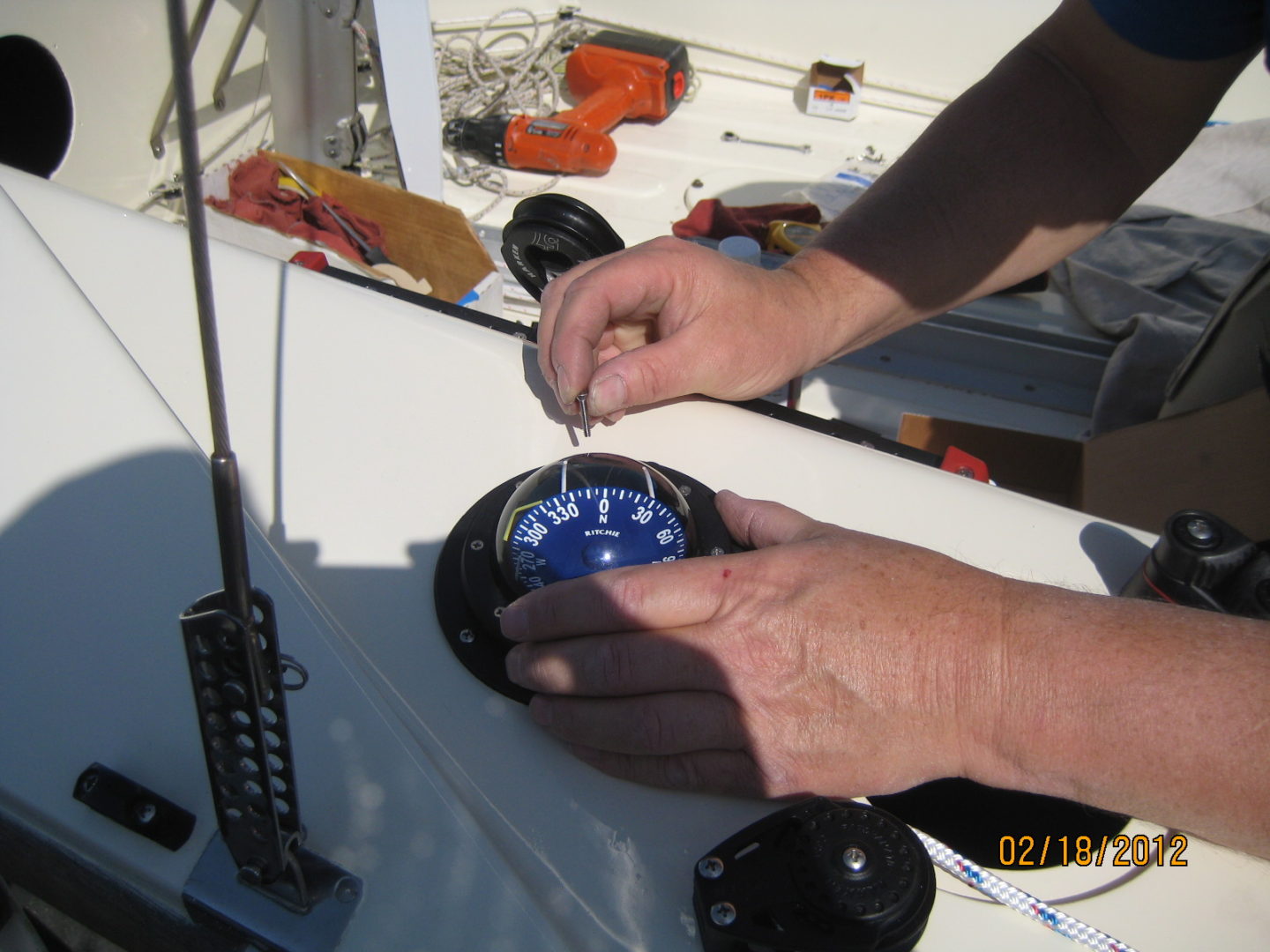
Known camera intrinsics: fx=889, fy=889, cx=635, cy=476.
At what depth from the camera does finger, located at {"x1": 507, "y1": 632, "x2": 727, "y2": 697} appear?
639 mm

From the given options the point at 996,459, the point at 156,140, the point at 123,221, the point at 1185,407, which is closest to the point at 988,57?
the point at 1185,407

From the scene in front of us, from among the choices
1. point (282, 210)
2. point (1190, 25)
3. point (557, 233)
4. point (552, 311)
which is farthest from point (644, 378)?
point (282, 210)

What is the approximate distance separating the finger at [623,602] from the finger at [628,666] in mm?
13

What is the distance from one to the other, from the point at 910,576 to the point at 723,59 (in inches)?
99.6

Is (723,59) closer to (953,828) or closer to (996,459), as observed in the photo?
(996,459)

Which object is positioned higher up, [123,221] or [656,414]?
[123,221]

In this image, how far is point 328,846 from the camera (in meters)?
0.61

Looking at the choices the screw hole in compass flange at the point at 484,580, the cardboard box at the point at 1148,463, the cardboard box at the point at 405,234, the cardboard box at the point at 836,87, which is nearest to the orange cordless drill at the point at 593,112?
the cardboard box at the point at 836,87

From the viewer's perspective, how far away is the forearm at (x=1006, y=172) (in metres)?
1.06

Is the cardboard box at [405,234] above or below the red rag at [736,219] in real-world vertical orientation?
above

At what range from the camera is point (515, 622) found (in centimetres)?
67
